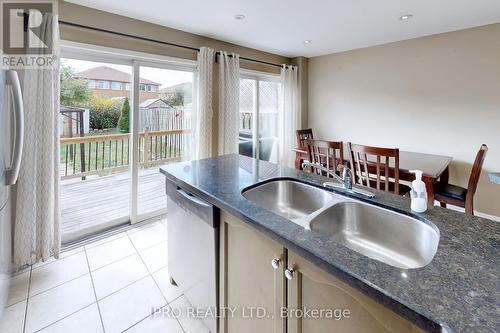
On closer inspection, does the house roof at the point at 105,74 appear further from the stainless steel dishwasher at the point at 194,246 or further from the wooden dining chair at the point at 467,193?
the wooden dining chair at the point at 467,193

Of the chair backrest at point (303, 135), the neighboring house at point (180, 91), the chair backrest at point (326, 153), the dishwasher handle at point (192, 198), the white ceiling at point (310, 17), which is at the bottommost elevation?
the dishwasher handle at point (192, 198)

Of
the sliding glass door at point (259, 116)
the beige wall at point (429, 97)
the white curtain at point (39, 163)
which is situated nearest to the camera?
the white curtain at point (39, 163)

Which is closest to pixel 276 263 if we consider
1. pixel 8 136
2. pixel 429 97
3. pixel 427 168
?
pixel 8 136

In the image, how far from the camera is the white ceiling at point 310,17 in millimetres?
2439

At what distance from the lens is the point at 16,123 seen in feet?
5.49

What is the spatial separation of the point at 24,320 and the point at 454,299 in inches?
90.9

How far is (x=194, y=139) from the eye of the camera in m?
3.36

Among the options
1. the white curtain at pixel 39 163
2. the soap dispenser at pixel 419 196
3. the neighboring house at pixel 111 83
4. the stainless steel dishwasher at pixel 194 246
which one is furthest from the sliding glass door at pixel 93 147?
the soap dispenser at pixel 419 196

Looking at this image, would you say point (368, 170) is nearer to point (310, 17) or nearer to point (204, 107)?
point (310, 17)

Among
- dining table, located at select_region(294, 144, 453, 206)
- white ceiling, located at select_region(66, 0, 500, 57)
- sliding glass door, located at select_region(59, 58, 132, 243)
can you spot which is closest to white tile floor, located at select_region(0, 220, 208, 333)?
sliding glass door, located at select_region(59, 58, 132, 243)

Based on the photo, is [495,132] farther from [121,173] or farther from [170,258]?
[121,173]

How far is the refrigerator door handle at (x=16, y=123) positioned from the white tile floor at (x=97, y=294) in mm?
877

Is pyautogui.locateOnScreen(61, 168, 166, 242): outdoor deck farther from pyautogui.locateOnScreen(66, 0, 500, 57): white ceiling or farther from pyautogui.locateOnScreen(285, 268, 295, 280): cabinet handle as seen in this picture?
pyautogui.locateOnScreen(285, 268, 295, 280): cabinet handle

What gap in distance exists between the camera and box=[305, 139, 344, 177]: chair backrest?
9.07 ft
